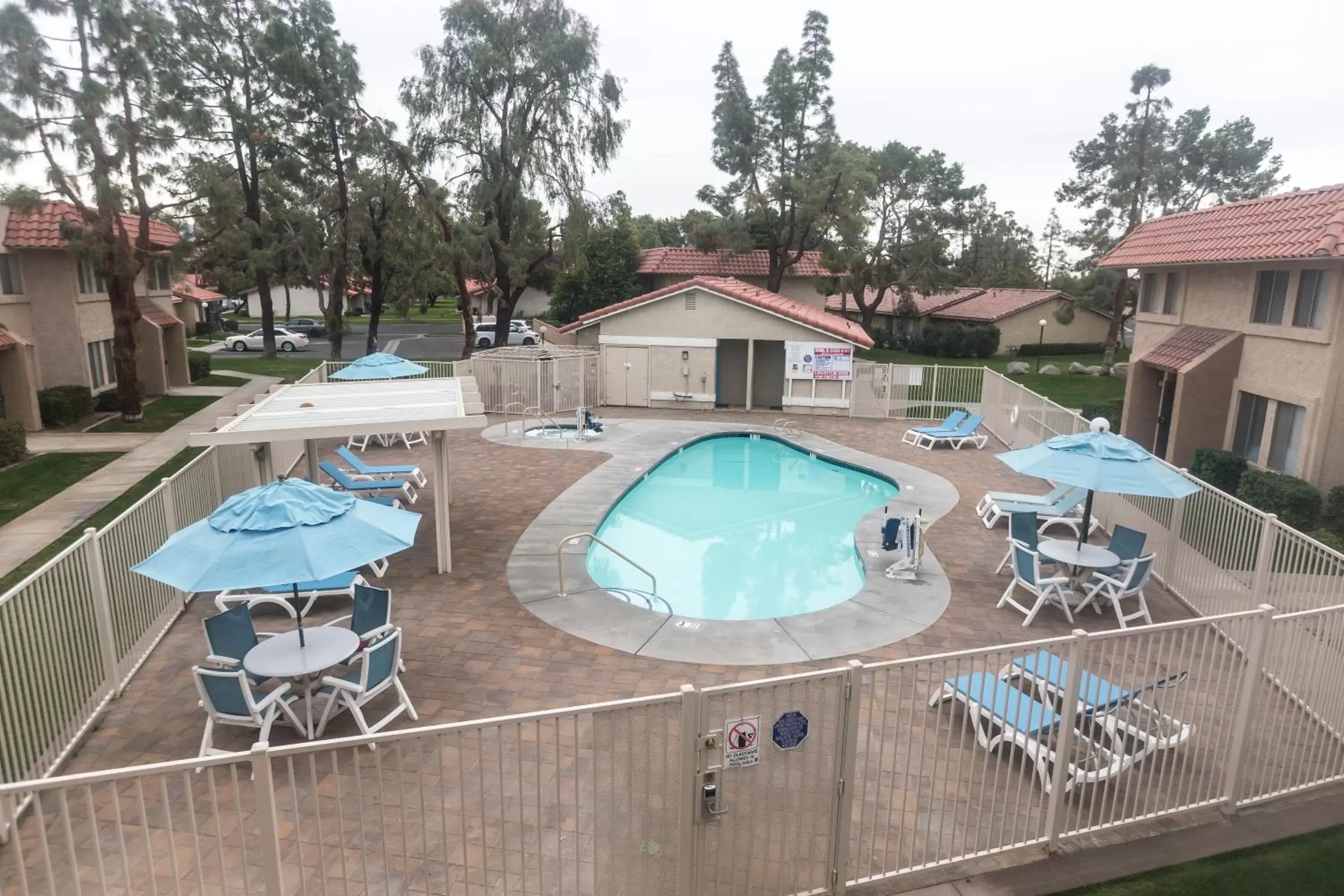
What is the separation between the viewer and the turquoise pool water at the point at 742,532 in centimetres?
1220

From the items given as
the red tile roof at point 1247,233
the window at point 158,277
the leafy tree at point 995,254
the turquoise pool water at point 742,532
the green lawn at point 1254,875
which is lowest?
the turquoise pool water at point 742,532

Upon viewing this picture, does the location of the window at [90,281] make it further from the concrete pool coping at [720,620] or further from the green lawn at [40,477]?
the concrete pool coping at [720,620]

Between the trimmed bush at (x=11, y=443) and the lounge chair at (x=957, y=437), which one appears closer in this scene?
the trimmed bush at (x=11, y=443)

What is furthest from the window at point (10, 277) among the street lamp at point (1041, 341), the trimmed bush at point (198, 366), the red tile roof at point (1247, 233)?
the street lamp at point (1041, 341)

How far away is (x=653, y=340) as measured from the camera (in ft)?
84.2

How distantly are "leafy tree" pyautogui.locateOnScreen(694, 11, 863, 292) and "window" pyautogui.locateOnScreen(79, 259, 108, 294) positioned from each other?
2432 centimetres

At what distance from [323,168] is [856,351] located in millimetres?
29101

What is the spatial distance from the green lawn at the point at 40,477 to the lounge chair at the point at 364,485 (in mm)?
5438

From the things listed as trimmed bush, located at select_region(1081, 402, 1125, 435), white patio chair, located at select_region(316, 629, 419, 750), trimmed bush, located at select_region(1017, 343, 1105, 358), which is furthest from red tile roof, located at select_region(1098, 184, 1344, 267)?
trimmed bush, located at select_region(1017, 343, 1105, 358)

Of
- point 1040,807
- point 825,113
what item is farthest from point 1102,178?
point 1040,807

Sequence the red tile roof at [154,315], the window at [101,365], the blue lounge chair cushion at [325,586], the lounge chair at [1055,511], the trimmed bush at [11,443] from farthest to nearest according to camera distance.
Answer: the red tile roof at [154,315], the window at [101,365], the trimmed bush at [11,443], the lounge chair at [1055,511], the blue lounge chair cushion at [325,586]

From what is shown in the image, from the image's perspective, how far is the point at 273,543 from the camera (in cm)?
666

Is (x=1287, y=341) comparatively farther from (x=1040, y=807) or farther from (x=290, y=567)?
(x=290, y=567)

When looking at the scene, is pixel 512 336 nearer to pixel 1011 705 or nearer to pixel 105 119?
pixel 105 119
